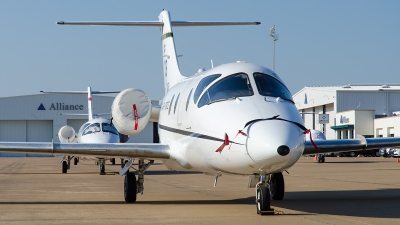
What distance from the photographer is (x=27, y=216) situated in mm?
11055

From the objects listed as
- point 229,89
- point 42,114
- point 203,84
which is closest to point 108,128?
point 203,84

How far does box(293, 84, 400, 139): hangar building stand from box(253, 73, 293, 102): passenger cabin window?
51.4 metres

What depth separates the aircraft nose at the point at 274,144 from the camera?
948cm

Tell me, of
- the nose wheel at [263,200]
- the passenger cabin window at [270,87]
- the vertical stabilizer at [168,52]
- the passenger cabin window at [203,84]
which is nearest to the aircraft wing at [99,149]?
the passenger cabin window at [203,84]

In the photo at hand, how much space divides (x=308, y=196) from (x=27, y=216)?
682 centimetres

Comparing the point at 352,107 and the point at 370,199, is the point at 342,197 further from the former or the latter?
the point at 352,107

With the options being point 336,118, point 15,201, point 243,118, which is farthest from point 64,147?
point 336,118

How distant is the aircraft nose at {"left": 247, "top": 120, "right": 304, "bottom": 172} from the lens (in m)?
9.48

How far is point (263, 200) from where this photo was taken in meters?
10.5

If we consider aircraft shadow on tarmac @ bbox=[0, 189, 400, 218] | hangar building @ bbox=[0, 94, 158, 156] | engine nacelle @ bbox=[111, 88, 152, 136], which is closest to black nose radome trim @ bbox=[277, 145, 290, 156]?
aircraft shadow on tarmac @ bbox=[0, 189, 400, 218]

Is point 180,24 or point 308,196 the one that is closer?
point 308,196

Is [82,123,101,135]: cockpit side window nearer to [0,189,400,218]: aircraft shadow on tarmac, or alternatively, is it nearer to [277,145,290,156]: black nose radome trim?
[0,189,400,218]: aircraft shadow on tarmac

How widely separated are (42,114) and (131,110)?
6138 centimetres

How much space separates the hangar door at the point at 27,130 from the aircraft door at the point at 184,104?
62.1m
